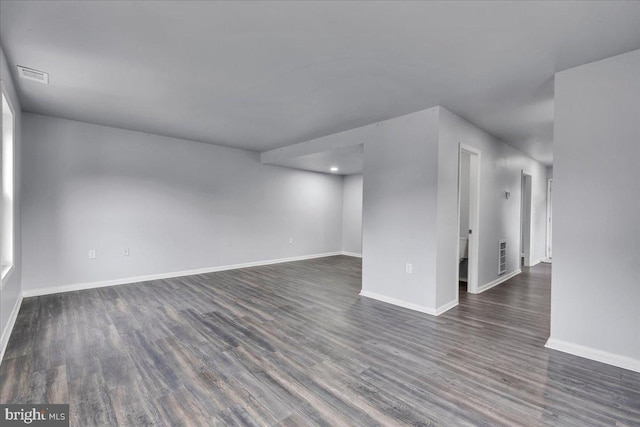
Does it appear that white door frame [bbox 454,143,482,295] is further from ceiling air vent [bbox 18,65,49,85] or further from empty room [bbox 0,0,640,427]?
ceiling air vent [bbox 18,65,49,85]

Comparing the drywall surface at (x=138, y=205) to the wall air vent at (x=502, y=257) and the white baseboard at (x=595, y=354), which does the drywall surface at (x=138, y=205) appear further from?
the white baseboard at (x=595, y=354)

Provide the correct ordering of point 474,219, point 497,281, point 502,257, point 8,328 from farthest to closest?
1. point 502,257
2. point 497,281
3. point 474,219
4. point 8,328

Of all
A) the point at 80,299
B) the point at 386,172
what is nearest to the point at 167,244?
the point at 80,299

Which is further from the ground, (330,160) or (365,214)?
(330,160)

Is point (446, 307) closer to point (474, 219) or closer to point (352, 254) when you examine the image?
point (474, 219)

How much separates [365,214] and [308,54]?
7.88 feet

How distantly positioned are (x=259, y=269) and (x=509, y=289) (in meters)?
4.49

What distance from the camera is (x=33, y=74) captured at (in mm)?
2826

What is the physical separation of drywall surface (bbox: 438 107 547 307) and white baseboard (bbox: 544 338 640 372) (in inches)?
45.5

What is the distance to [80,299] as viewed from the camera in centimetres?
397

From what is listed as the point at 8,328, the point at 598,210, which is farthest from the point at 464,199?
the point at 8,328

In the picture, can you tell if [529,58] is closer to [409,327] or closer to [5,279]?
[409,327]

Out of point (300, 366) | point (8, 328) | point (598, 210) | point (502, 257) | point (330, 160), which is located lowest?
point (300, 366)

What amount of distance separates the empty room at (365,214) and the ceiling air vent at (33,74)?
2cm
